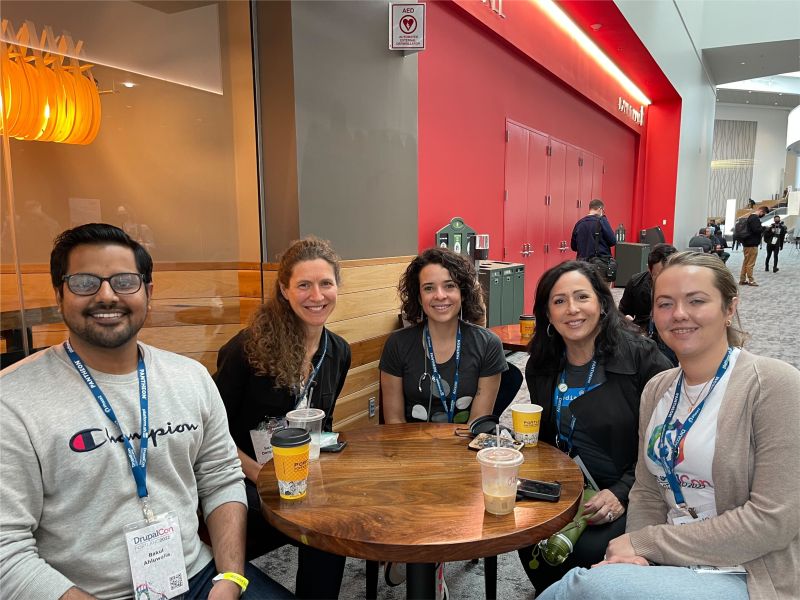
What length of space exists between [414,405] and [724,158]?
35395 millimetres

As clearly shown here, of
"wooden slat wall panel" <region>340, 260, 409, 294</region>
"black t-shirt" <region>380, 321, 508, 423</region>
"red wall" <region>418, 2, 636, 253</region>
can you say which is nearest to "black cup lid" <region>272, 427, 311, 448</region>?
"black t-shirt" <region>380, 321, 508, 423</region>

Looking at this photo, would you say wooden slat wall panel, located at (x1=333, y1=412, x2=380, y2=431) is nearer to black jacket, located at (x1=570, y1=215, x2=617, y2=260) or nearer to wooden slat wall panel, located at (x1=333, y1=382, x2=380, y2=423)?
wooden slat wall panel, located at (x1=333, y1=382, x2=380, y2=423)

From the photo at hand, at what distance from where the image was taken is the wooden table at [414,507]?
1216 mm

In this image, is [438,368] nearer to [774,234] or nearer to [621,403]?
[621,403]

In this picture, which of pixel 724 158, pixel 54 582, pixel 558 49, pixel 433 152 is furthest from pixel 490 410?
pixel 724 158

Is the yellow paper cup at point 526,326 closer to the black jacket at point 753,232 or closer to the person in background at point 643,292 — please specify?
the person in background at point 643,292

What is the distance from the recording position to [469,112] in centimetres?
568

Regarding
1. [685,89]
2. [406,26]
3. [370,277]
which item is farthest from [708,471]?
[685,89]

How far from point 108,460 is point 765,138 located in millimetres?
36514

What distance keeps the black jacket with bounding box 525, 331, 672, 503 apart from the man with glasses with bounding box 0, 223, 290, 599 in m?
1.23

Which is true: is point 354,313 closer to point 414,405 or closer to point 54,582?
point 414,405

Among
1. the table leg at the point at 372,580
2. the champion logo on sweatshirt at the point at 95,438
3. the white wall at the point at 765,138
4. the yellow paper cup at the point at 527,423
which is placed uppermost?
the white wall at the point at 765,138

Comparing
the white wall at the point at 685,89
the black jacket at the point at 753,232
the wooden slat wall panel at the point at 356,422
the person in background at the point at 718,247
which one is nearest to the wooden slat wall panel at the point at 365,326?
the wooden slat wall panel at the point at 356,422

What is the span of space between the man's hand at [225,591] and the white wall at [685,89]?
30.1 feet
